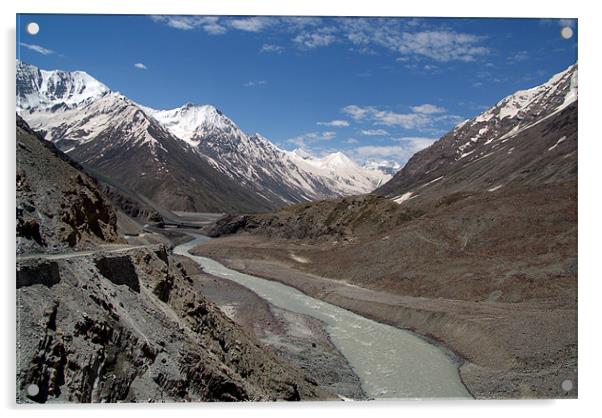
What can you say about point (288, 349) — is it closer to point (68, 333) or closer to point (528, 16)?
point (68, 333)

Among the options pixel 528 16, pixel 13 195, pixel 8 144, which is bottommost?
pixel 13 195

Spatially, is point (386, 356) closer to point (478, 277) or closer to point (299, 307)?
point (299, 307)

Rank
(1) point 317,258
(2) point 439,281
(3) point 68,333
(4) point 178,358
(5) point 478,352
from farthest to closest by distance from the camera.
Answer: (1) point 317,258 < (2) point 439,281 < (5) point 478,352 < (4) point 178,358 < (3) point 68,333

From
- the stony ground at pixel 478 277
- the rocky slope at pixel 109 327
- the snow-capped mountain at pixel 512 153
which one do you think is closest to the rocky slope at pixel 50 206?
the rocky slope at pixel 109 327

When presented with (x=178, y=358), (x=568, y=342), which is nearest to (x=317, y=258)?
(x=568, y=342)

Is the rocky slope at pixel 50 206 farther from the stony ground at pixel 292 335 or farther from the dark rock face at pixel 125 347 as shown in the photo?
the stony ground at pixel 292 335
